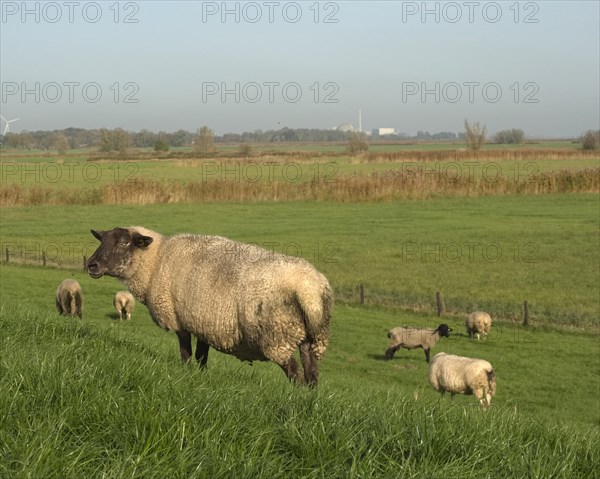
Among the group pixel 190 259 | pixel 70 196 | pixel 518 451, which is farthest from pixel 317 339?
pixel 70 196

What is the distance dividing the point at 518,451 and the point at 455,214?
152 feet

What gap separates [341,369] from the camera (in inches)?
685

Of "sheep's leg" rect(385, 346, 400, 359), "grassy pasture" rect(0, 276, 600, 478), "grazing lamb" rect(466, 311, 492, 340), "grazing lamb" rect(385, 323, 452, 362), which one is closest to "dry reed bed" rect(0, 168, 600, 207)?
"grazing lamb" rect(466, 311, 492, 340)

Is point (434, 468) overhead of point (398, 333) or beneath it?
overhead

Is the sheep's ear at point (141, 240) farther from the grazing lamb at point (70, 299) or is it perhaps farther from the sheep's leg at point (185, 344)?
the grazing lamb at point (70, 299)

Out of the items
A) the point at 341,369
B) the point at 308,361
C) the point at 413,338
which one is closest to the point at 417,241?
the point at 413,338

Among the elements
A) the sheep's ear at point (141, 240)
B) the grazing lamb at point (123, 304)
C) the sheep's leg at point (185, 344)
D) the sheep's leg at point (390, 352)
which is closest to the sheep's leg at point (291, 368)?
the sheep's leg at point (185, 344)

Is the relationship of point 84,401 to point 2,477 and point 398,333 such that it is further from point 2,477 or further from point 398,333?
point 398,333

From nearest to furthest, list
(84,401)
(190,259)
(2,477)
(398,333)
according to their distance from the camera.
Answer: (2,477), (84,401), (190,259), (398,333)

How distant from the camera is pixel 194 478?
4.23 m

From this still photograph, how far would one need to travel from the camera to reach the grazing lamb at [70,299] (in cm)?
2128

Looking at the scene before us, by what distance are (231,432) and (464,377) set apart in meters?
10.8

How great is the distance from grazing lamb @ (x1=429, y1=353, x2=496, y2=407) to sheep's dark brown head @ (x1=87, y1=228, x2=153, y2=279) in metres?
6.81

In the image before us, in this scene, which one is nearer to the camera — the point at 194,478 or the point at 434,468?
the point at 194,478
